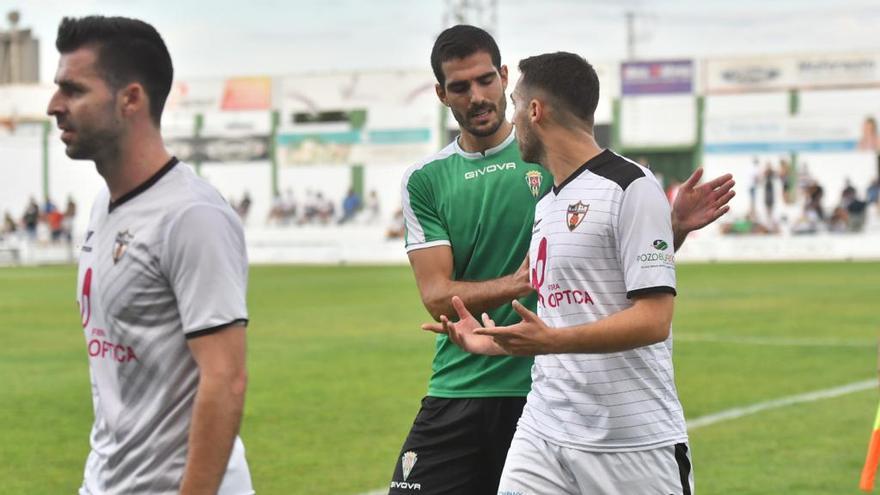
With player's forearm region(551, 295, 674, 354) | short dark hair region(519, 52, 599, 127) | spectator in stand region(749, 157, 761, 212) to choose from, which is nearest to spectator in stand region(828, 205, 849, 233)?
spectator in stand region(749, 157, 761, 212)

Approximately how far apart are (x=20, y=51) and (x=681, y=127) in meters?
40.1

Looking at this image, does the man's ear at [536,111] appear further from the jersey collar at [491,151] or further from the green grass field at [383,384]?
the green grass field at [383,384]

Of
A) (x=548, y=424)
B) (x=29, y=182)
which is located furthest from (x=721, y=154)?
(x=548, y=424)

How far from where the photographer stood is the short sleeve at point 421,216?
19.2 ft

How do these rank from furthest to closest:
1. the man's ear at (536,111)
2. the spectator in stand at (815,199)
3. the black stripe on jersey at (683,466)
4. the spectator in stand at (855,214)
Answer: the spectator in stand at (815,199) → the spectator in stand at (855,214) → the man's ear at (536,111) → the black stripe on jersey at (683,466)

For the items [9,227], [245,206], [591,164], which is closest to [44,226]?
[9,227]

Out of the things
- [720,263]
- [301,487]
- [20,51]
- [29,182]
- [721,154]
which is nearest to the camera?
[301,487]

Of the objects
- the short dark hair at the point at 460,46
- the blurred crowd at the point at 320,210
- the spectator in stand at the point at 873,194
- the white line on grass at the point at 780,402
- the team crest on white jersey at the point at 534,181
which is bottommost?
the blurred crowd at the point at 320,210

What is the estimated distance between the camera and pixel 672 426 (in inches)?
187

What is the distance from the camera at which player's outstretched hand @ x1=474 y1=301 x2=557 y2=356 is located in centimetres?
439

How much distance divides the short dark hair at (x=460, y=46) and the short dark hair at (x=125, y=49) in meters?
2.24

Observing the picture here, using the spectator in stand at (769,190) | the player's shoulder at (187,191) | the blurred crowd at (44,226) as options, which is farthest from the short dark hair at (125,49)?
the blurred crowd at (44,226)

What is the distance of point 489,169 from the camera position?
19.0 ft

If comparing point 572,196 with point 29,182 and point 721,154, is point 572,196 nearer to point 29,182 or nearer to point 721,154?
point 721,154
